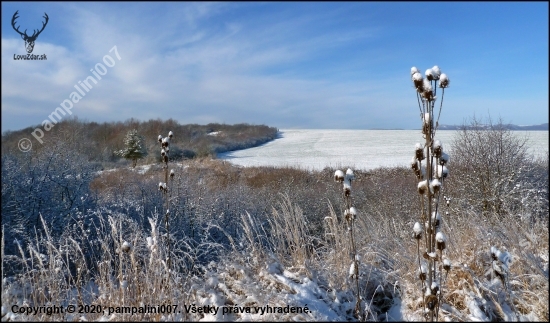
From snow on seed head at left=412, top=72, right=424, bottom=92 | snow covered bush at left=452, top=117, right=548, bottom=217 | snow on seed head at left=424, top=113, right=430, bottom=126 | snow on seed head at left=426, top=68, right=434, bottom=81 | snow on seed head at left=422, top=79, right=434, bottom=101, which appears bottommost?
snow covered bush at left=452, top=117, right=548, bottom=217

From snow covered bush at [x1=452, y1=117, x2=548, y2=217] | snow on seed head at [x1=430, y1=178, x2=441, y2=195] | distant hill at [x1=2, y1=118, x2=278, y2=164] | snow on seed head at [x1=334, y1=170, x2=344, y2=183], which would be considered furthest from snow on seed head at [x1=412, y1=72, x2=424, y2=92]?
snow covered bush at [x1=452, y1=117, x2=548, y2=217]

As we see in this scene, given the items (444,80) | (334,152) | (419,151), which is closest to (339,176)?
→ (419,151)

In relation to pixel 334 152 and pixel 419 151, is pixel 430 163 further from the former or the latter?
pixel 334 152

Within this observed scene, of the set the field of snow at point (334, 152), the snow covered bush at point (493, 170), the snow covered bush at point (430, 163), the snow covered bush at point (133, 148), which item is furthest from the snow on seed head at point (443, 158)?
the snow covered bush at point (133, 148)

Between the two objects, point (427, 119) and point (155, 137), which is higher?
point (155, 137)

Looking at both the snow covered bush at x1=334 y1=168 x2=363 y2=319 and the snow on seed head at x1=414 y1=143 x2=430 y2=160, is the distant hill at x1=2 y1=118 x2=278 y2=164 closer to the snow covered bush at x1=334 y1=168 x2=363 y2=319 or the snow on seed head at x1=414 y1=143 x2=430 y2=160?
the snow covered bush at x1=334 y1=168 x2=363 y2=319
